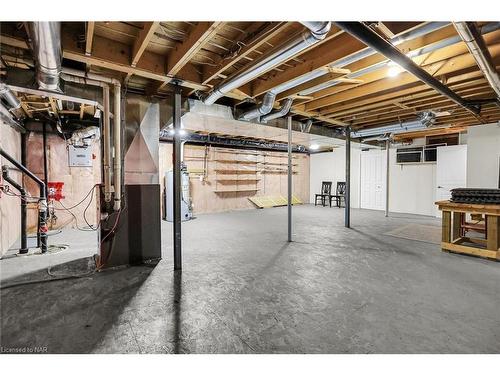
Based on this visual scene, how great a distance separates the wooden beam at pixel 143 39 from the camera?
1895 millimetres

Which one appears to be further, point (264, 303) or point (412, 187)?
point (412, 187)

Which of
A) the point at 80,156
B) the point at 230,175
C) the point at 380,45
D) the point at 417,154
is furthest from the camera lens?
the point at 230,175

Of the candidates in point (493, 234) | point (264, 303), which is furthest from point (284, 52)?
point (493, 234)

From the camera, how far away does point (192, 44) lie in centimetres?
→ 211

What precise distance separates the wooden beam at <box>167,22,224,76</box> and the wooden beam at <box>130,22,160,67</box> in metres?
0.32

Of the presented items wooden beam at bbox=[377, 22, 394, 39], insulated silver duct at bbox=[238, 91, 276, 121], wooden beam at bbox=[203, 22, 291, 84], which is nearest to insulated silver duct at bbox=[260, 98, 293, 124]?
insulated silver duct at bbox=[238, 91, 276, 121]

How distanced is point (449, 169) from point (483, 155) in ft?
5.37

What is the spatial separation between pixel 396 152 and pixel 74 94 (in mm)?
8525

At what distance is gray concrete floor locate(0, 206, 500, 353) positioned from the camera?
1645 millimetres

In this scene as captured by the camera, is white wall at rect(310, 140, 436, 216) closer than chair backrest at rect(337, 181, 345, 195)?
Yes

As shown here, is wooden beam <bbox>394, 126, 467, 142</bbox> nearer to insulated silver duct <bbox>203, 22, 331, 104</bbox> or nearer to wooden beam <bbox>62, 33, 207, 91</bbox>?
insulated silver duct <bbox>203, 22, 331, 104</bbox>

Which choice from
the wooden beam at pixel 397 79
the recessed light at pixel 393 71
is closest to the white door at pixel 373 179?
the wooden beam at pixel 397 79

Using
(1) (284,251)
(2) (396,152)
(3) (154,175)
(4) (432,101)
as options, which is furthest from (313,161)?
(3) (154,175)

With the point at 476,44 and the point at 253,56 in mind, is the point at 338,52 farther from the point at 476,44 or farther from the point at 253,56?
the point at 476,44
